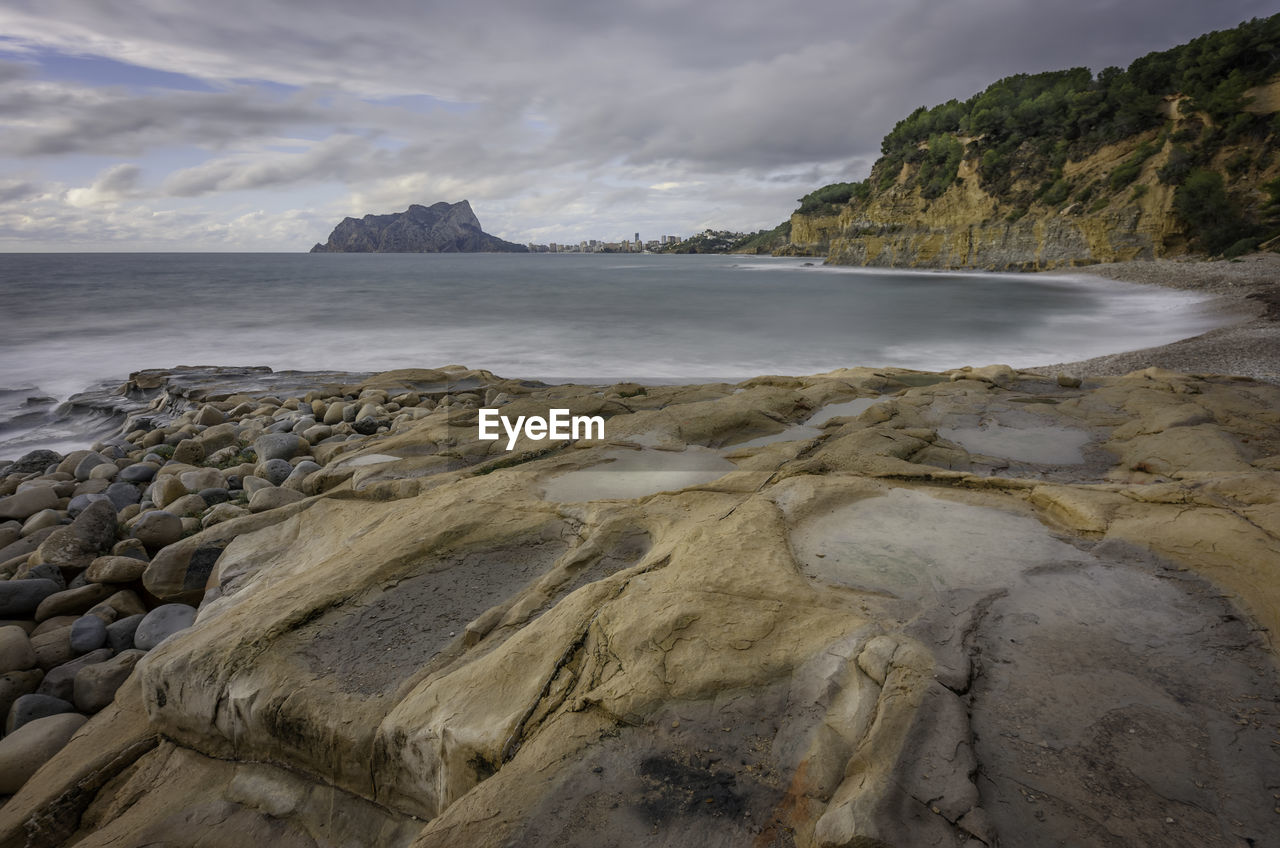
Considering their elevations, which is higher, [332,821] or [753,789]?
[753,789]

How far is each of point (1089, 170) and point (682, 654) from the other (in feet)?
170

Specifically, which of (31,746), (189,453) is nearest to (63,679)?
(31,746)

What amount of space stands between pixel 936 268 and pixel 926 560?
56636 millimetres

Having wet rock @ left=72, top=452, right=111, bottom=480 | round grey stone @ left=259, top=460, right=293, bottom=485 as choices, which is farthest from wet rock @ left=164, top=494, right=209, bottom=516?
wet rock @ left=72, top=452, right=111, bottom=480

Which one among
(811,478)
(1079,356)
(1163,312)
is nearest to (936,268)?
(1163,312)

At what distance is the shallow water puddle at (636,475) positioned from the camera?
4316mm

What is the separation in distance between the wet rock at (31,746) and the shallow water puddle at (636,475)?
2798mm

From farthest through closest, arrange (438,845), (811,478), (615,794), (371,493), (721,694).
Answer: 1. (371,493)
2. (811,478)
3. (721,694)
4. (615,794)
5. (438,845)

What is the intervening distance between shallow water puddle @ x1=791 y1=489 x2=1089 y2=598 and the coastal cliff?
122 ft

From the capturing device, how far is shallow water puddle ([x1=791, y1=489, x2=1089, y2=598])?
2811 mm

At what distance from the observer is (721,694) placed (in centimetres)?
215

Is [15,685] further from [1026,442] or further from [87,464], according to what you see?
[1026,442]

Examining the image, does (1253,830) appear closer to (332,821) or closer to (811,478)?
(811,478)

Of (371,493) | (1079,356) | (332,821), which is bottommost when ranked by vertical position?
(1079,356)
